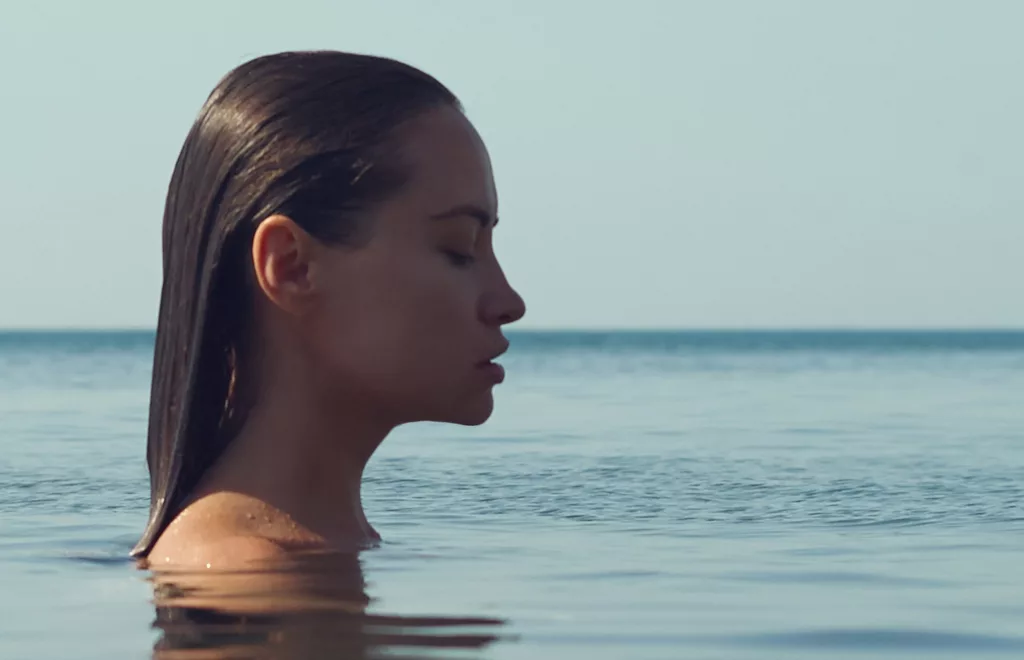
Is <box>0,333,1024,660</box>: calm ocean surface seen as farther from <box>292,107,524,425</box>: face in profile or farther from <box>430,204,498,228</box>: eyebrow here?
<box>430,204,498,228</box>: eyebrow

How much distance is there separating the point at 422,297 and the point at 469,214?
21 centimetres

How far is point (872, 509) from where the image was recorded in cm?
627

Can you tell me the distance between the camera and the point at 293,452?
3299mm

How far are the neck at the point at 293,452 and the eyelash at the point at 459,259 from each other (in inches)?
14.7

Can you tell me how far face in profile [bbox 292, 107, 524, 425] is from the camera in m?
3.21

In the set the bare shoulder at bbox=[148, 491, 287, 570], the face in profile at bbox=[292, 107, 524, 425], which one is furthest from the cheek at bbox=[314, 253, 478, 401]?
the bare shoulder at bbox=[148, 491, 287, 570]

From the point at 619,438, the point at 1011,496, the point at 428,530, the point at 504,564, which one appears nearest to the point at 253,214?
the point at 504,564

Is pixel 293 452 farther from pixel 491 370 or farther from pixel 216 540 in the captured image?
pixel 491 370

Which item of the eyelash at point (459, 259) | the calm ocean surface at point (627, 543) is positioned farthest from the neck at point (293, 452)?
the eyelash at point (459, 259)

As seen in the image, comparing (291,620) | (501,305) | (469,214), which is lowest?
(291,620)

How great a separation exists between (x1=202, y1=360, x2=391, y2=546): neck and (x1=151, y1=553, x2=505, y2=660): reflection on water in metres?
0.13

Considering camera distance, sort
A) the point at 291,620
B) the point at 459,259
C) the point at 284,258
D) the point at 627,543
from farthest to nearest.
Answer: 1. the point at 627,543
2. the point at 459,259
3. the point at 284,258
4. the point at 291,620

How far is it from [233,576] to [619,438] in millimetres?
8077

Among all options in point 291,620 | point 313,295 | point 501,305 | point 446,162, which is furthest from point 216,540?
point 446,162
